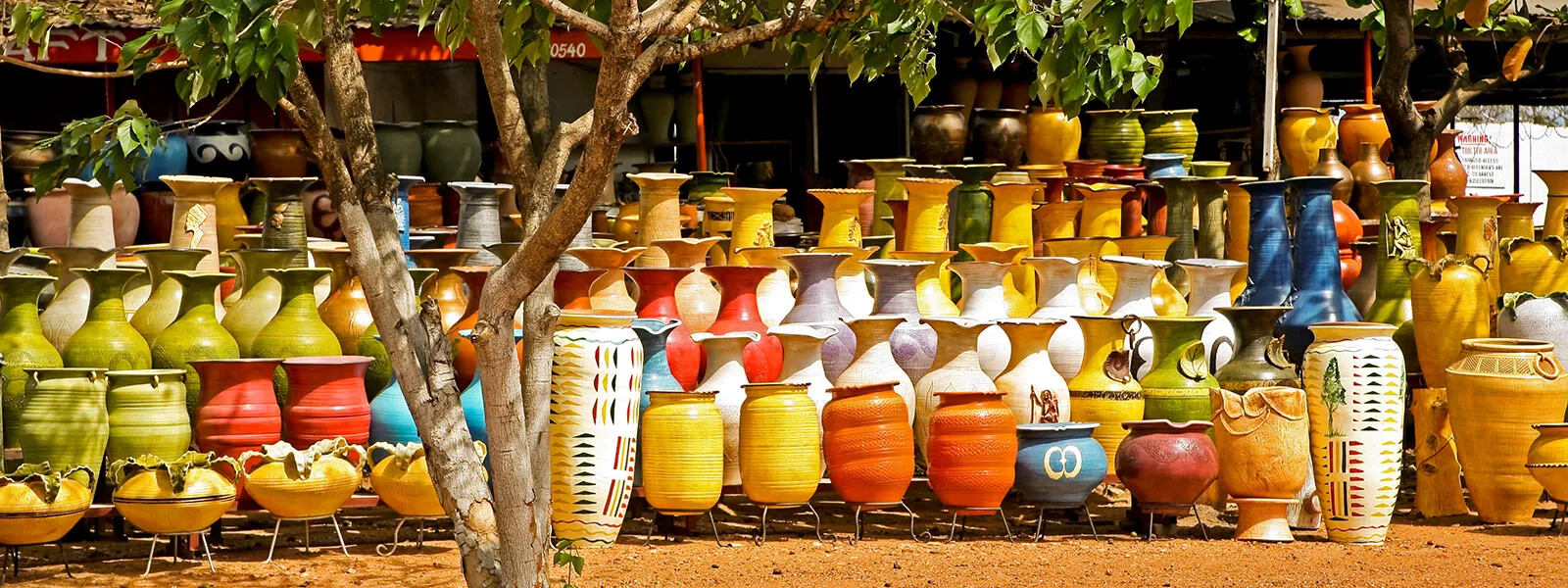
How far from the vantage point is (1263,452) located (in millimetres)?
6301

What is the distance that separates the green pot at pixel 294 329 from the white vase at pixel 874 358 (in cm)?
201

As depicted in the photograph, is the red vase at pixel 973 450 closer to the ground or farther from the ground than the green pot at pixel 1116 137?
closer to the ground

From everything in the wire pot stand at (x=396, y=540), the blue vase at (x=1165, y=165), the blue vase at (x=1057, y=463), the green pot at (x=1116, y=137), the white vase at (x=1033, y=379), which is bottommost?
the wire pot stand at (x=396, y=540)

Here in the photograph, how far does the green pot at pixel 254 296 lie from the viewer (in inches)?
266

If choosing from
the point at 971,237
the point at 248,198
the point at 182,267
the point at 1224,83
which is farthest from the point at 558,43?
the point at 1224,83

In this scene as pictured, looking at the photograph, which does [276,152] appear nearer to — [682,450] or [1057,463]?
[682,450]

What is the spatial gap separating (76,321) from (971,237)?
Answer: 13.6ft

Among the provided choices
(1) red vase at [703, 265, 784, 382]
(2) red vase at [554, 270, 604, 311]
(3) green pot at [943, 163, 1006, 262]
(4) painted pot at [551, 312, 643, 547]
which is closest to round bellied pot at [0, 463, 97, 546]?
(4) painted pot at [551, 312, 643, 547]

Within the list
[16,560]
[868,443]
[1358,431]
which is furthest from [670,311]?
[1358,431]

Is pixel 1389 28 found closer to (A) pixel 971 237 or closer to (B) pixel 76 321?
(A) pixel 971 237

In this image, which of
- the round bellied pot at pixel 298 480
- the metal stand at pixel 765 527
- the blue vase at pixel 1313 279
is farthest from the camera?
the blue vase at pixel 1313 279

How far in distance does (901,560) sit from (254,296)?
283cm

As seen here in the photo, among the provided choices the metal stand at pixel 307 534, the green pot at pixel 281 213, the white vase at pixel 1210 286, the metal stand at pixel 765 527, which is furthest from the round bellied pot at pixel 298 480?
the white vase at pixel 1210 286

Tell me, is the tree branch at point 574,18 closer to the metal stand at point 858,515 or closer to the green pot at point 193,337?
the metal stand at point 858,515
